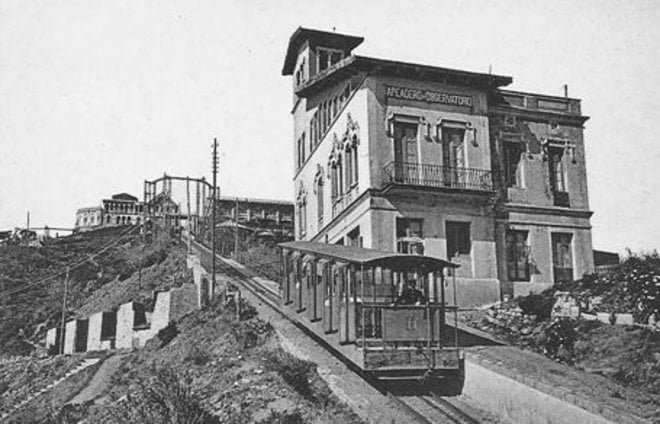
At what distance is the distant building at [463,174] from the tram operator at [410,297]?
30.0ft

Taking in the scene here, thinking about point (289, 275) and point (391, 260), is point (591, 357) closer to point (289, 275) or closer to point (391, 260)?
point (391, 260)

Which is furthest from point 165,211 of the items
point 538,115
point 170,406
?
point 170,406

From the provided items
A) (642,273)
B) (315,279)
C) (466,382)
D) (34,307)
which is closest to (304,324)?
(315,279)

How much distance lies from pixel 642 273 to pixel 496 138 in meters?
9.39

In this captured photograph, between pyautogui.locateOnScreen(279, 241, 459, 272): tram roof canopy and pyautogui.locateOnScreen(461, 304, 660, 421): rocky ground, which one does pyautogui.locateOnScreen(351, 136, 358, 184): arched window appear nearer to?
pyautogui.locateOnScreen(461, 304, 660, 421): rocky ground

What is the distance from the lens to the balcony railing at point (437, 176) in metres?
29.2

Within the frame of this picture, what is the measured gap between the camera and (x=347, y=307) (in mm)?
18688

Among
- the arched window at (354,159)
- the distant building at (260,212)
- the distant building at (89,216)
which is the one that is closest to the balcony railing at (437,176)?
the arched window at (354,159)

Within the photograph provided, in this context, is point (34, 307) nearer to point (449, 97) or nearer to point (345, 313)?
point (449, 97)

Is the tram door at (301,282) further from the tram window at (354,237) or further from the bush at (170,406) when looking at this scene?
the tram window at (354,237)

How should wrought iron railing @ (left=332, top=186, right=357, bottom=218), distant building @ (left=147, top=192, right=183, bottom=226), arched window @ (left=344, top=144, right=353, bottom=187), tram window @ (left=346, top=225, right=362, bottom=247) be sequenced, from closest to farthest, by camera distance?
tram window @ (left=346, top=225, right=362, bottom=247) < wrought iron railing @ (left=332, top=186, right=357, bottom=218) < arched window @ (left=344, top=144, right=353, bottom=187) < distant building @ (left=147, top=192, right=183, bottom=226)

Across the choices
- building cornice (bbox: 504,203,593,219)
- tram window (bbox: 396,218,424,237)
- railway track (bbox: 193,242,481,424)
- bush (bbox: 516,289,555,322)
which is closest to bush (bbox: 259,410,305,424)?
railway track (bbox: 193,242,481,424)

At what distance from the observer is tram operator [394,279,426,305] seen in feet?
61.4

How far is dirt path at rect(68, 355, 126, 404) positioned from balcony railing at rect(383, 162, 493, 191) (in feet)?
44.0
